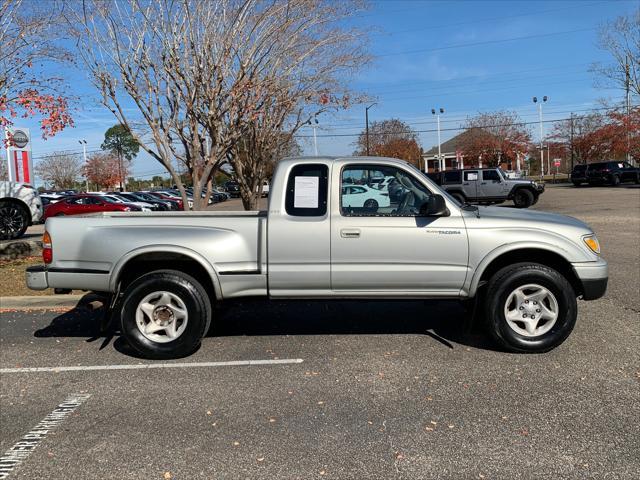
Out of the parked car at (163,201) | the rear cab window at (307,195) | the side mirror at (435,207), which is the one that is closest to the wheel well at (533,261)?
the side mirror at (435,207)

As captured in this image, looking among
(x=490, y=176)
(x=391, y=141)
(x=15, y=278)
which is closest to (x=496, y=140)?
(x=391, y=141)

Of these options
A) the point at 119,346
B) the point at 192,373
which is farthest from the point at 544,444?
the point at 119,346

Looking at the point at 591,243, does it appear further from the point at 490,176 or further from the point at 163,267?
the point at 490,176

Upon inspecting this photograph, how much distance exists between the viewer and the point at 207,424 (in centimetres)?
372

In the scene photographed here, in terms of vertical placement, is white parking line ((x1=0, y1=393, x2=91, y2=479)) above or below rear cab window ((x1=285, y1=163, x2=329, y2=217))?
below

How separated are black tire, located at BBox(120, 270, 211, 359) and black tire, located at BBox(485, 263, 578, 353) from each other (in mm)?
2627

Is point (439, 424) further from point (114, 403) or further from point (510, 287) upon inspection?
point (114, 403)

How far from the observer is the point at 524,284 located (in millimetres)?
4887

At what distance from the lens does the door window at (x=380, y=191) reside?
16.5 feet

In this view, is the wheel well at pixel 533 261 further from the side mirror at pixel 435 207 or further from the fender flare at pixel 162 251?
the fender flare at pixel 162 251

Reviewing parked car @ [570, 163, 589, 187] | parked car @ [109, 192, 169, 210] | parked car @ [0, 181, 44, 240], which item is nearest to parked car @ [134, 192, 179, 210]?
parked car @ [109, 192, 169, 210]

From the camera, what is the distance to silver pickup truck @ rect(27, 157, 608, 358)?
4895mm

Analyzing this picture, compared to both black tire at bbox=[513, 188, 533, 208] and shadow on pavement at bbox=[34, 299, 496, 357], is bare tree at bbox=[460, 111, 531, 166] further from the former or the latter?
shadow on pavement at bbox=[34, 299, 496, 357]

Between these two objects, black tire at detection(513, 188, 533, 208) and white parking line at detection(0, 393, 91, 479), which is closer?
white parking line at detection(0, 393, 91, 479)
